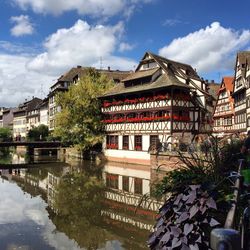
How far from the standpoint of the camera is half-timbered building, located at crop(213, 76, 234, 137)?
5335 cm

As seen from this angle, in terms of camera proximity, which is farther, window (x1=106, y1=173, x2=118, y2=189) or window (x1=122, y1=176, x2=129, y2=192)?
window (x1=106, y1=173, x2=118, y2=189)

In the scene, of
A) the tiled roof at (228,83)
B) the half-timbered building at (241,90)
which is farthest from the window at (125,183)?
the tiled roof at (228,83)

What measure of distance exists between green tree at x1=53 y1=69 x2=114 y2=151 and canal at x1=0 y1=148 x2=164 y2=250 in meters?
18.6

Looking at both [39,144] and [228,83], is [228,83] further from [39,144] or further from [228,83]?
[39,144]

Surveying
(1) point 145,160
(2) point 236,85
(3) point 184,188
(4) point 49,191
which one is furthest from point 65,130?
(3) point 184,188

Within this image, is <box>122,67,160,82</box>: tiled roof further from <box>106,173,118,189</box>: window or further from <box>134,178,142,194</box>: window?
<box>134,178,142,194</box>: window

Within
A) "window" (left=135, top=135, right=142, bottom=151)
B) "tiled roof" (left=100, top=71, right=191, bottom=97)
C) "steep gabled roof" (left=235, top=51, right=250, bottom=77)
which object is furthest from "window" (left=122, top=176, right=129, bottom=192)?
"steep gabled roof" (left=235, top=51, right=250, bottom=77)

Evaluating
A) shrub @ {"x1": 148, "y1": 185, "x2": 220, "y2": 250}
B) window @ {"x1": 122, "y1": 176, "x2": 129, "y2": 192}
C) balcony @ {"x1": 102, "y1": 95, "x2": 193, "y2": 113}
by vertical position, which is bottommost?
window @ {"x1": 122, "y1": 176, "x2": 129, "y2": 192}

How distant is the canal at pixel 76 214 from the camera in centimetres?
1310

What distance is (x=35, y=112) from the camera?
108m

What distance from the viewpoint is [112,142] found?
48.2m

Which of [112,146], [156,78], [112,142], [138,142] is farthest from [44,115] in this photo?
[138,142]

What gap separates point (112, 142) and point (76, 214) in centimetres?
3070

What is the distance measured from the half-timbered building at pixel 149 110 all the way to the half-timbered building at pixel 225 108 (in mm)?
5055
